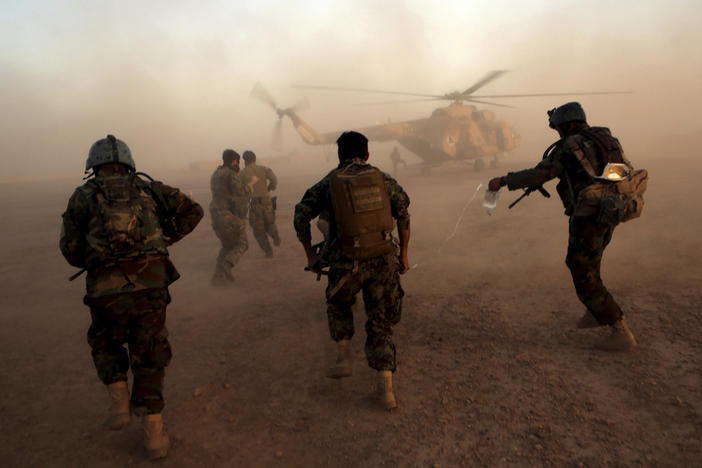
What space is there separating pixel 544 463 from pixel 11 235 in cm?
1332

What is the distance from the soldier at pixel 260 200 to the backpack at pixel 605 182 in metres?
4.97

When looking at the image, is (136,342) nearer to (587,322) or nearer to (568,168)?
(568,168)

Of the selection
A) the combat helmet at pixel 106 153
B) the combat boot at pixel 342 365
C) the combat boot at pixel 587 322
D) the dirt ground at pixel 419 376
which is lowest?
the dirt ground at pixel 419 376

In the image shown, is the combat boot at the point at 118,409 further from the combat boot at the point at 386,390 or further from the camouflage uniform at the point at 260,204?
the camouflage uniform at the point at 260,204

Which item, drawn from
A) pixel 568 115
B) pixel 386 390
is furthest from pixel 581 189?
pixel 386 390

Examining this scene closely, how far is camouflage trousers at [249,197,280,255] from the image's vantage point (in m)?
7.25

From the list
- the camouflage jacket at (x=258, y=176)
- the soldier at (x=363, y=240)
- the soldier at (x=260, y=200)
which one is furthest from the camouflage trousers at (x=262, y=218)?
the soldier at (x=363, y=240)

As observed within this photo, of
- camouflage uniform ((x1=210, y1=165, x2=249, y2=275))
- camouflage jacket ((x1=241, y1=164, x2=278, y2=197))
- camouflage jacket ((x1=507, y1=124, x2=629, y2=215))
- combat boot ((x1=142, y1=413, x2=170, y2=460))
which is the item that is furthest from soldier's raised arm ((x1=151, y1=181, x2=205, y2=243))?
camouflage jacket ((x1=241, y1=164, x2=278, y2=197))

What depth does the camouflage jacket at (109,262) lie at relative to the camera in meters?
2.45

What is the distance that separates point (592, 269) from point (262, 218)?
5250mm

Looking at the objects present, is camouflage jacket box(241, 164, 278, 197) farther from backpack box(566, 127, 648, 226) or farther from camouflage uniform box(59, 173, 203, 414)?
backpack box(566, 127, 648, 226)

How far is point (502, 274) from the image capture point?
5449 mm

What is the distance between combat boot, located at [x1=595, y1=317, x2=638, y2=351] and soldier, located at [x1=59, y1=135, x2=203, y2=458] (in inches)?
125

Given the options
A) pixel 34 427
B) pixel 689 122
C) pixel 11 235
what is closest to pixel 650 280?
pixel 34 427
